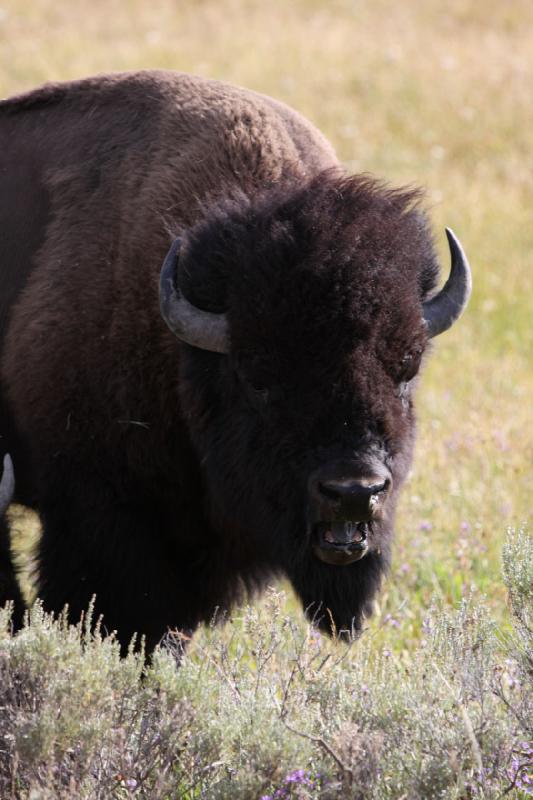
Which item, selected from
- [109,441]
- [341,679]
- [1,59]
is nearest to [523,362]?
[109,441]

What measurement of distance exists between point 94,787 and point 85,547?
1.45 metres

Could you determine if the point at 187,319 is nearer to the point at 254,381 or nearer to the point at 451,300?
the point at 254,381

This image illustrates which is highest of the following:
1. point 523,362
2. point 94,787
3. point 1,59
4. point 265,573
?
point 94,787

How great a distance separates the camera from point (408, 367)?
416 centimetres

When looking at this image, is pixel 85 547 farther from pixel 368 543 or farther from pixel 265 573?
pixel 368 543

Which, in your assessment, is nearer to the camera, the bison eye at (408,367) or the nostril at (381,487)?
the nostril at (381,487)

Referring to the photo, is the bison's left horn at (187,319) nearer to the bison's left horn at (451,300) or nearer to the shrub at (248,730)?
the bison's left horn at (451,300)

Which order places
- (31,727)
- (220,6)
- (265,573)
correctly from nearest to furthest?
(31,727)
(265,573)
(220,6)

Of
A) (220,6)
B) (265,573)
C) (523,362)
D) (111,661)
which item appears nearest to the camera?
(111,661)

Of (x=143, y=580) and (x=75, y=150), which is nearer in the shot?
(x=143, y=580)

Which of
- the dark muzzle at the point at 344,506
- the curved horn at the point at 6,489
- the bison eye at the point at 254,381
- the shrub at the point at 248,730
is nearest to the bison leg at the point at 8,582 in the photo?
the curved horn at the point at 6,489

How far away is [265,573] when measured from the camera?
485 cm

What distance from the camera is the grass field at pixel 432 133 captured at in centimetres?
621

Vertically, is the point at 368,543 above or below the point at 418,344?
below
